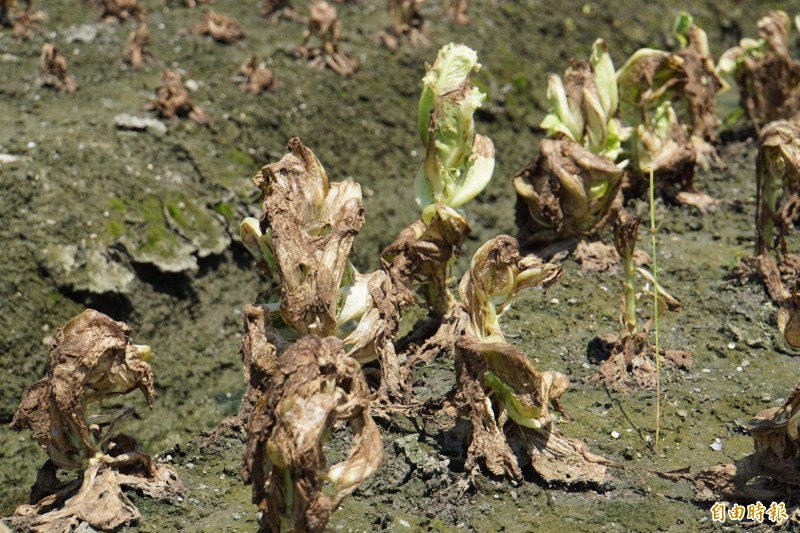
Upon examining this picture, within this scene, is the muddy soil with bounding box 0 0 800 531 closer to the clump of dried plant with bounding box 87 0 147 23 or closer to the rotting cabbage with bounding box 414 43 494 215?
the clump of dried plant with bounding box 87 0 147 23

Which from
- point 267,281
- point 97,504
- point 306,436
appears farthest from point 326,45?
point 306,436

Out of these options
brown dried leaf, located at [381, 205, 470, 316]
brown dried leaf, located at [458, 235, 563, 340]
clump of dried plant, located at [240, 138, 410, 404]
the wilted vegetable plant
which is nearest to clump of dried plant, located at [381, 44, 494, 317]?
brown dried leaf, located at [381, 205, 470, 316]

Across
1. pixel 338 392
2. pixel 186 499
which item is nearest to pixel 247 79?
pixel 186 499

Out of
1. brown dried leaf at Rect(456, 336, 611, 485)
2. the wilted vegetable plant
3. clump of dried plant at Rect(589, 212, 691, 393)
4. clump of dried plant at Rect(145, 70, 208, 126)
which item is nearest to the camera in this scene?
brown dried leaf at Rect(456, 336, 611, 485)

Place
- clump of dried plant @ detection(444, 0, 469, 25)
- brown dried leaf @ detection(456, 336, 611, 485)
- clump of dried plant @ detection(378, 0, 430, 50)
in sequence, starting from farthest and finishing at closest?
1. clump of dried plant @ detection(444, 0, 469, 25)
2. clump of dried plant @ detection(378, 0, 430, 50)
3. brown dried leaf @ detection(456, 336, 611, 485)

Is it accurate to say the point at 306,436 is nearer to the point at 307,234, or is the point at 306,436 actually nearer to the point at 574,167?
the point at 307,234

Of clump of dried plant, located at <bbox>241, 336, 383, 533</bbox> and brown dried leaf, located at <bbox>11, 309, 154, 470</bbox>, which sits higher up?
clump of dried plant, located at <bbox>241, 336, 383, 533</bbox>
